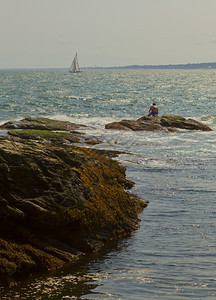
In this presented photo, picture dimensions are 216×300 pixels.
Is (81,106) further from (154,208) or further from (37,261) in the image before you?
(37,261)

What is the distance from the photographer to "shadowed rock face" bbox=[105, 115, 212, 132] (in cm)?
3347

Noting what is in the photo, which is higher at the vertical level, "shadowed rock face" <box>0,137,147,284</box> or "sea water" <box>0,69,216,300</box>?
"shadowed rock face" <box>0,137,147,284</box>

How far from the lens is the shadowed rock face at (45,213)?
9.02 m

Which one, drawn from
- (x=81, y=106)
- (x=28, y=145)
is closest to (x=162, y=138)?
(x=28, y=145)

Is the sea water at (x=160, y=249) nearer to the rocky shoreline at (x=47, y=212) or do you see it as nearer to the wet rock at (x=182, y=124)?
the rocky shoreline at (x=47, y=212)

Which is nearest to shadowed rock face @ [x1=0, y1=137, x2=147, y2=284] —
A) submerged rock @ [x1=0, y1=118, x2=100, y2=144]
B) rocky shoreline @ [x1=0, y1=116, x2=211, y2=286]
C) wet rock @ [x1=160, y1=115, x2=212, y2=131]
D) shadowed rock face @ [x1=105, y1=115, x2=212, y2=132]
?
rocky shoreline @ [x1=0, y1=116, x2=211, y2=286]

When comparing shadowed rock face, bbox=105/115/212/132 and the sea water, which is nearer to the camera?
the sea water

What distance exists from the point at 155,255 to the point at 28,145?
13.2 ft

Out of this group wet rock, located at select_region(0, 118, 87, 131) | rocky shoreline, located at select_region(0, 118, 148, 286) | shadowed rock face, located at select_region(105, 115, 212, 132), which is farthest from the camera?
shadowed rock face, located at select_region(105, 115, 212, 132)

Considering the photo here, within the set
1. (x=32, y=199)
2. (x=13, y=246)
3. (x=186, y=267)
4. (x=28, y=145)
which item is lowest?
(x=186, y=267)

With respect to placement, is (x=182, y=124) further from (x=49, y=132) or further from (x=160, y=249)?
(x=160, y=249)

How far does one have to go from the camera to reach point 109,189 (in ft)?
39.6

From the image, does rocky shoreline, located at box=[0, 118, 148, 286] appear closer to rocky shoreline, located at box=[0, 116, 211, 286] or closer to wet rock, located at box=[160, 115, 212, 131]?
rocky shoreline, located at box=[0, 116, 211, 286]

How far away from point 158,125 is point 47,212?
25464 millimetres
